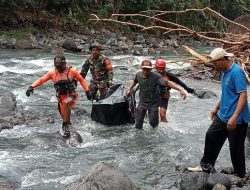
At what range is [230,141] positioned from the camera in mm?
5305

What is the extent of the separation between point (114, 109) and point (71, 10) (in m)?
19.6

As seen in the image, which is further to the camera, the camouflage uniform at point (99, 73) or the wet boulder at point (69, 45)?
the wet boulder at point (69, 45)

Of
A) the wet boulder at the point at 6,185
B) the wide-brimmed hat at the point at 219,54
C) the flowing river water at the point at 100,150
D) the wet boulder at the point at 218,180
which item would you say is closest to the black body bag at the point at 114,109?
the flowing river water at the point at 100,150

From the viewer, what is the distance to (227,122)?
5215mm

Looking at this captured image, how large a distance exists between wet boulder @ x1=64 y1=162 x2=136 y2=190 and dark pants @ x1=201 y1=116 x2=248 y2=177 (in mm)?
1107

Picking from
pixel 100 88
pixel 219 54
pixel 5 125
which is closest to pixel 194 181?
pixel 219 54

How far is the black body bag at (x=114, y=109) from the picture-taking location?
8531mm

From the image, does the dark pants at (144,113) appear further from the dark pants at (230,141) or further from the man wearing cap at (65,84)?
the dark pants at (230,141)

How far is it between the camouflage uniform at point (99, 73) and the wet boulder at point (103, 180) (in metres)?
4.07

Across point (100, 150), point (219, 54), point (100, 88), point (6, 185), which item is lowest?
point (100, 150)

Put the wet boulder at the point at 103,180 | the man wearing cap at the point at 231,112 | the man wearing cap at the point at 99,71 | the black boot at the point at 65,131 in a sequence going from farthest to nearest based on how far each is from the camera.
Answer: the man wearing cap at the point at 99,71 < the black boot at the point at 65,131 < the wet boulder at the point at 103,180 < the man wearing cap at the point at 231,112

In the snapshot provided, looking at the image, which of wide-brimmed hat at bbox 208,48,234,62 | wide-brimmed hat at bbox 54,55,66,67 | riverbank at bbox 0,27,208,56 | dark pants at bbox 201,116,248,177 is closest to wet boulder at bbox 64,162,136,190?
dark pants at bbox 201,116,248,177

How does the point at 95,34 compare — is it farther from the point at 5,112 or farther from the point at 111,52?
the point at 5,112

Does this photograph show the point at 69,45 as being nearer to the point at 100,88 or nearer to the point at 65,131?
the point at 100,88
